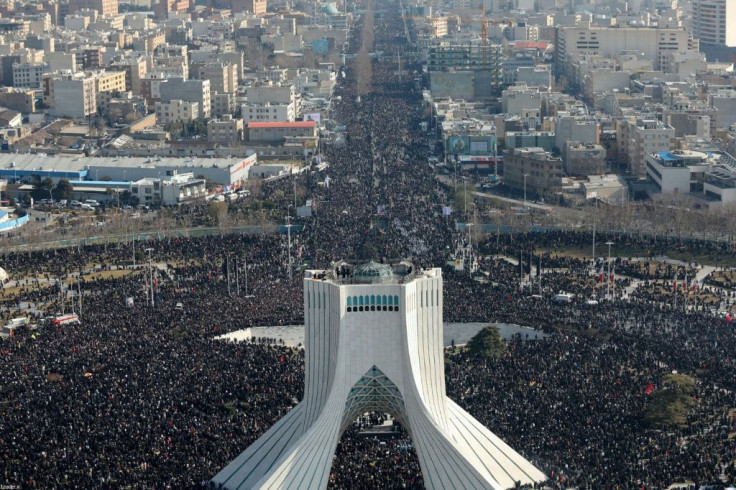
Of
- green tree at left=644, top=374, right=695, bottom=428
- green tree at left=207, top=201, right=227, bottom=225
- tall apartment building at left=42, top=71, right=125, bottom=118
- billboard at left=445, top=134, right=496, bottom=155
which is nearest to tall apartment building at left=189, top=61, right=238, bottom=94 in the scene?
tall apartment building at left=42, top=71, right=125, bottom=118

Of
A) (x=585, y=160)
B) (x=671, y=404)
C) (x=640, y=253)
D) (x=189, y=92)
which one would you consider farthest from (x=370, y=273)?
(x=189, y=92)

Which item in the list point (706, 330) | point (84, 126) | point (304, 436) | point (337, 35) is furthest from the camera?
point (337, 35)

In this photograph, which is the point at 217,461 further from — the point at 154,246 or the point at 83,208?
the point at 83,208

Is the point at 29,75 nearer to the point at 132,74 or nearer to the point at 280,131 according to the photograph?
the point at 132,74

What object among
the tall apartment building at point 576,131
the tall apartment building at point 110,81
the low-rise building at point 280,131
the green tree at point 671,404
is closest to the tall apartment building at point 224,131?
the low-rise building at point 280,131

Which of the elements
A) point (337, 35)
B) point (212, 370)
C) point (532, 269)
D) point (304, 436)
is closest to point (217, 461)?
point (304, 436)

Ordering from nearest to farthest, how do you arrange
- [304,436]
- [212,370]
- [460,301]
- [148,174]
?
[304,436] < [212,370] < [460,301] < [148,174]
